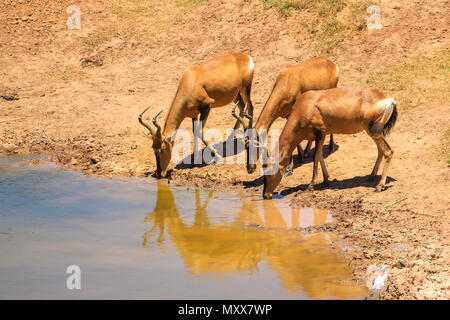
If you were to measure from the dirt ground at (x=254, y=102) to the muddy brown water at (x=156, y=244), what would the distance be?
62cm

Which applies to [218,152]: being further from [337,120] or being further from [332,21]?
[332,21]

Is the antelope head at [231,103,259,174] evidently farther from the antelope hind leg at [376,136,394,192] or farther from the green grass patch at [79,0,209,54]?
the green grass patch at [79,0,209,54]

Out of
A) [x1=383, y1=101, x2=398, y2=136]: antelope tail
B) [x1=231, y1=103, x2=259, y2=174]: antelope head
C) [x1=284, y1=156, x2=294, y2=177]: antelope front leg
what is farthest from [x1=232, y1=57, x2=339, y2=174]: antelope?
[x1=383, y1=101, x2=398, y2=136]: antelope tail

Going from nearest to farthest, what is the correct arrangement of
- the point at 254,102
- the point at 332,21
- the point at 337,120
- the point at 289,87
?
the point at 337,120, the point at 289,87, the point at 254,102, the point at 332,21

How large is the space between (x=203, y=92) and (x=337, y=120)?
3.57 m

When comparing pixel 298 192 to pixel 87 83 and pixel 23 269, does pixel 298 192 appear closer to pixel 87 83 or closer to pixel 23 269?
pixel 23 269

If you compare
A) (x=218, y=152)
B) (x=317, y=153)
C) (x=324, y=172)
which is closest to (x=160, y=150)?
(x=218, y=152)

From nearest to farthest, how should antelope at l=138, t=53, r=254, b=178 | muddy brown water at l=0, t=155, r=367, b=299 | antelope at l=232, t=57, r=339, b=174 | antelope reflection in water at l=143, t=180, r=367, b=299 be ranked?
1. muddy brown water at l=0, t=155, r=367, b=299
2. antelope reflection in water at l=143, t=180, r=367, b=299
3. antelope at l=232, t=57, r=339, b=174
4. antelope at l=138, t=53, r=254, b=178

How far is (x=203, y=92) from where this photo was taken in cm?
1445

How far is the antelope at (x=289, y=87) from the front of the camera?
1334 cm

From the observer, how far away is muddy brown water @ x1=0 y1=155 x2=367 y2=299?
8133 millimetres

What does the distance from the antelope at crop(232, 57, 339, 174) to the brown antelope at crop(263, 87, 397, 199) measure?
0.91m

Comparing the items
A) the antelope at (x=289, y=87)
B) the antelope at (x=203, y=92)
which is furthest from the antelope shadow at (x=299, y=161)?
the antelope at (x=203, y=92)
